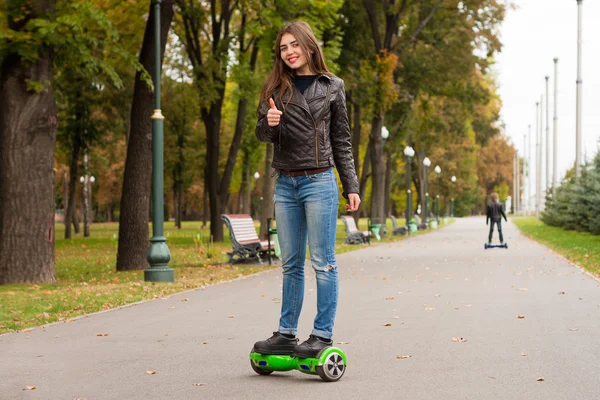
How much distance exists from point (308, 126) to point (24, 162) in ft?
29.7

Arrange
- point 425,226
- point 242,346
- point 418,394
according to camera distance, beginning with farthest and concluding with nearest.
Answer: point 425,226, point 242,346, point 418,394

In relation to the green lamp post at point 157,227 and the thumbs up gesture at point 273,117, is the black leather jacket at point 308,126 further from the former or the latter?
the green lamp post at point 157,227

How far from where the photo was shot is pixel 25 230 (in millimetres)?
13969

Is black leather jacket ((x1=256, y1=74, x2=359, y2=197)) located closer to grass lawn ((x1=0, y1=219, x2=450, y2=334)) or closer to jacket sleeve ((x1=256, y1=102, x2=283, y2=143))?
jacket sleeve ((x1=256, y1=102, x2=283, y2=143))

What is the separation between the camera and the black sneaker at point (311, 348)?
5730 mm

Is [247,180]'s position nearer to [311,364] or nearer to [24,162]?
[24,162]

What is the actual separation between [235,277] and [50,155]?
3.45 metres

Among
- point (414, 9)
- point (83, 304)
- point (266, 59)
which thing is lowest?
point (83, 304)

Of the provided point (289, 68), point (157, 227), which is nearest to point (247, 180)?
point (157, 227)

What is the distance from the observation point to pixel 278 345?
231 inches

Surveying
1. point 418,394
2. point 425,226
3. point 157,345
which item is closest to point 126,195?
point 157,345

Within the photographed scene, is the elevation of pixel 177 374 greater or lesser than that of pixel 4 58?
lesser

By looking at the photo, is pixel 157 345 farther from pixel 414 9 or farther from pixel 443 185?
pixel 443 185

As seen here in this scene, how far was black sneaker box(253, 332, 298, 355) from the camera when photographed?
5863 mm
